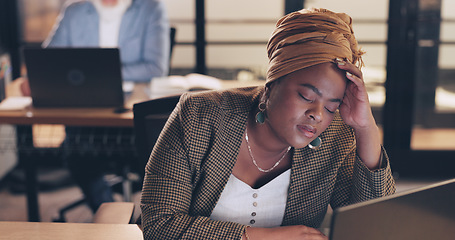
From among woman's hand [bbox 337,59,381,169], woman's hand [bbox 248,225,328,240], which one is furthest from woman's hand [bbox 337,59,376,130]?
woman's hand [bbox 248,225,328,240]

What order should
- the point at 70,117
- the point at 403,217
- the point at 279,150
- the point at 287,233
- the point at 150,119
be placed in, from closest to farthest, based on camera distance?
the point at 403,217
the point at 287,233
the point at 279,150
the point at 150,119
the point at 70,117

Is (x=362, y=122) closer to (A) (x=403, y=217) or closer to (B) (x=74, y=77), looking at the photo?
(A) (x=403, y=217)

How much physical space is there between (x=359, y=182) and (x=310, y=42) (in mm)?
398

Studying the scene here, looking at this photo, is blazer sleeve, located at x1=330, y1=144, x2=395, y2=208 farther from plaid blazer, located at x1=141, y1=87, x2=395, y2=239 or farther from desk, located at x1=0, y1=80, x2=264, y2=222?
desk, located at x1=0, y1=80, x2=264, y2=222

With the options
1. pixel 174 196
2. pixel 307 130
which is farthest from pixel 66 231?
pixel 307 130

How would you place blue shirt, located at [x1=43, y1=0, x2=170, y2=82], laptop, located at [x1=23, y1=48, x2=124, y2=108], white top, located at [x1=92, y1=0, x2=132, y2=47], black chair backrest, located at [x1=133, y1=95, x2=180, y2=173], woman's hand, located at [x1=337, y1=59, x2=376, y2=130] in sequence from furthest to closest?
white top, located at [x1=92, y1=0, x2=132, y2=47], blue shirt, located at [x1=43, y1=0, x2=170, y2=82], laptop, located at [x1=23, y1=48, x2=124, y2=108], black chair backrest, located at [x1=133, y1=95, x2=180, y2=173], woman's hand, located at [x1=337, y1=59, x2=376, y2=130]

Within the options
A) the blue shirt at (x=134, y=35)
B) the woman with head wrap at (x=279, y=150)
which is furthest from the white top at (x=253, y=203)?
the blue shirt at (x=134, y=35)

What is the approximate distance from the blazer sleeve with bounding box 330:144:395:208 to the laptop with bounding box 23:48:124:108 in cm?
127

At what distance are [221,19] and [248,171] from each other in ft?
8.10

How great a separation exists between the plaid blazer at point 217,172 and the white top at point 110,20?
1872mm

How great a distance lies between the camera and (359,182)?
144 centimetres

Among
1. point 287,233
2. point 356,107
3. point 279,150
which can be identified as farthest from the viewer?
point 279,150

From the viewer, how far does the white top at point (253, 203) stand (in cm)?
149

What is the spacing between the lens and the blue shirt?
312 centimetres
